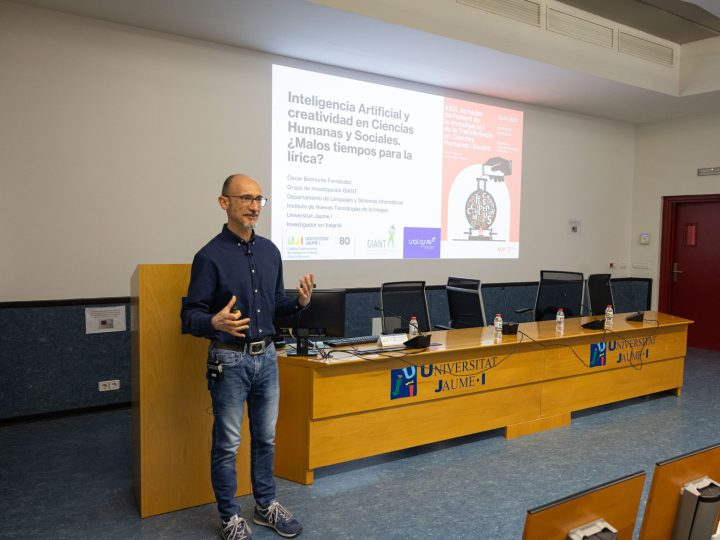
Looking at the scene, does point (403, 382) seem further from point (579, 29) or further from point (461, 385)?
point (579, 29)

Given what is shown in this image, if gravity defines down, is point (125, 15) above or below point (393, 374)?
above

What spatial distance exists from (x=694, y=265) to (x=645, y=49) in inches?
121

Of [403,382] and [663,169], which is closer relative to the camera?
[403,382]

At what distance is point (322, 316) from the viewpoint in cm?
303

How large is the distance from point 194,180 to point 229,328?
2.79 m

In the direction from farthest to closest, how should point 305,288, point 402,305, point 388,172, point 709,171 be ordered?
point 709,171
point 388,172
point 402,305
point 305,288

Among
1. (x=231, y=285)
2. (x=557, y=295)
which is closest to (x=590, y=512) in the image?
(x=231, y=285)

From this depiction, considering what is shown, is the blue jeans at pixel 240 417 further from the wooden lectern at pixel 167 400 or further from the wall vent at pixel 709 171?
the wall vent at pixel 709 171

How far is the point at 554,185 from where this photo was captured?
704cm

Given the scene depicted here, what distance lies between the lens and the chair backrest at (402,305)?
429cm

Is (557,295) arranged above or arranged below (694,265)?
below

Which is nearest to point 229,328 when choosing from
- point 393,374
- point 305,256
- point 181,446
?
point 181,446

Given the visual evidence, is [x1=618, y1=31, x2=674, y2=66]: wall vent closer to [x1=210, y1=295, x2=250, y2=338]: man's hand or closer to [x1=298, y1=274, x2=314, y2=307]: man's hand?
[x1=298, y1=274, x2=314, y2=307]: man's hand

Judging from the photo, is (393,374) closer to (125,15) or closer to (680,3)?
(125,15)
